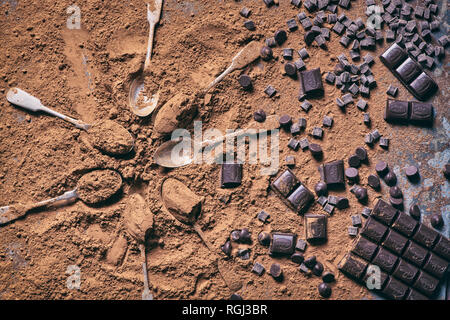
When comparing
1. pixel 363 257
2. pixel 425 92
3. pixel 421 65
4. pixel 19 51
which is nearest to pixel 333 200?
pixel 363 257

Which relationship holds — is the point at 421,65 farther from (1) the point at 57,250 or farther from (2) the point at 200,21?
(1) the point at 57,250

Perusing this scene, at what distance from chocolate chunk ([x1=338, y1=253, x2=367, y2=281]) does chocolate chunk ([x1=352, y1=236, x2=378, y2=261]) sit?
47mm

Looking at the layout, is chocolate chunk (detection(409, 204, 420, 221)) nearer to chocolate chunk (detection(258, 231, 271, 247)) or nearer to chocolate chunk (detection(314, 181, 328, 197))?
chocolate chunk (detection(314, 181, 328, 197))

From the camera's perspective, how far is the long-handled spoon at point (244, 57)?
3.18 m

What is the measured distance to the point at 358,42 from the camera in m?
3.30

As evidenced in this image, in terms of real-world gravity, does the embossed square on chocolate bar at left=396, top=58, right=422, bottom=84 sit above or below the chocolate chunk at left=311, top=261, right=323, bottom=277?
above

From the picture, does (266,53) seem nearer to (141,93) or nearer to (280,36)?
(280,36)

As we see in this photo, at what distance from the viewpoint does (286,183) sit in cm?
309

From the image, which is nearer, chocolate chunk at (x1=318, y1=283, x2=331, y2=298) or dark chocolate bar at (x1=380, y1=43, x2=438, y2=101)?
chocolate chunk at (x1=318, y1=283, x2=331, y2=298)

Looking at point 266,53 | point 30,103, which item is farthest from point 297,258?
point 30,103

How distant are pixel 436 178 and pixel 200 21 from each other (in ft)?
8.08

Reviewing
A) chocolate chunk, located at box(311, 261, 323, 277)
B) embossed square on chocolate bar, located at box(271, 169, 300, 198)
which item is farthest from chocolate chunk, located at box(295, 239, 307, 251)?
embossed square on chocolate bar, located at box(271, 169, 300, 198)

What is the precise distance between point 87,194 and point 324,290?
2076 millimetres

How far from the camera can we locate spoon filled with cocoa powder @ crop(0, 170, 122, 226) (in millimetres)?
3020
